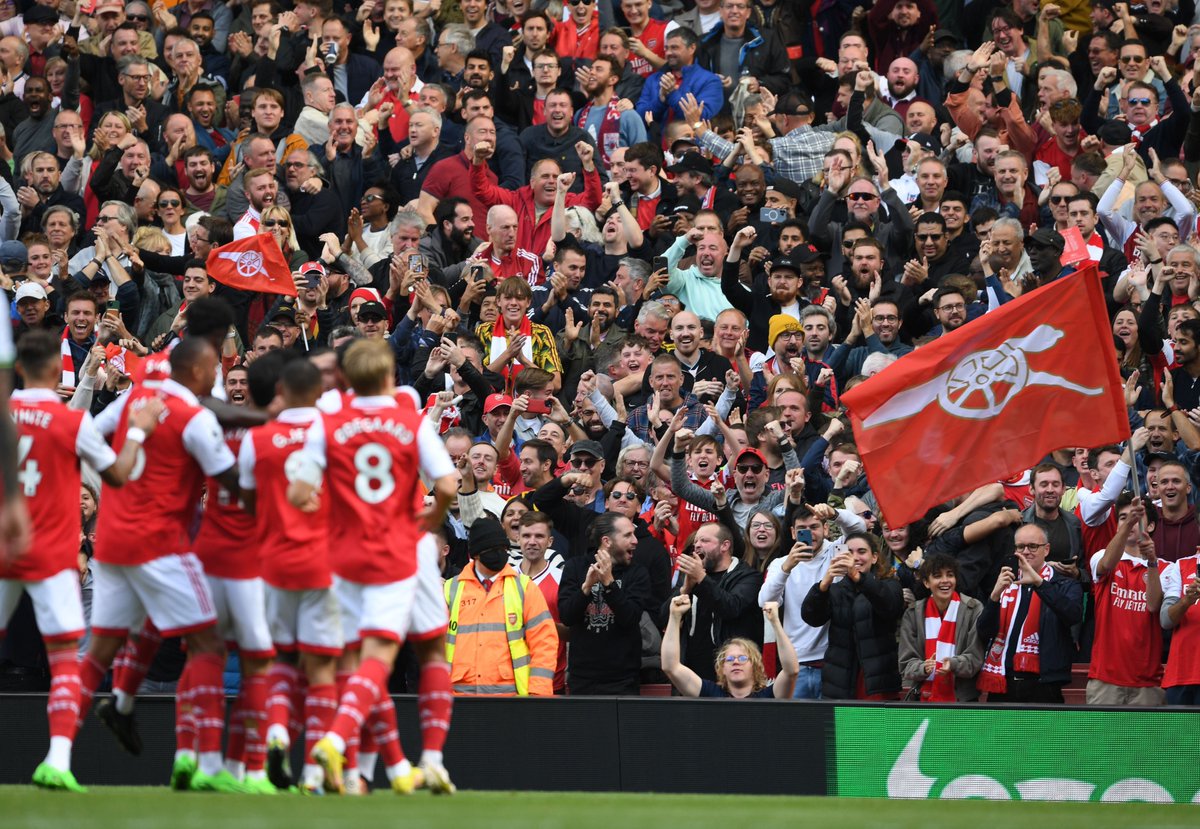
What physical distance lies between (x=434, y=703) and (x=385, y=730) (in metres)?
0.33

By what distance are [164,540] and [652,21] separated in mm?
13457

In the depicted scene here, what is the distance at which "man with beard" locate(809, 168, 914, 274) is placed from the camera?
1880 centimetres

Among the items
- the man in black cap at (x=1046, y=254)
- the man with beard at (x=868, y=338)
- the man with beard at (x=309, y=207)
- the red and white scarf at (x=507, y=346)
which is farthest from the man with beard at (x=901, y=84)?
the man with beard at (x=309, y=207)

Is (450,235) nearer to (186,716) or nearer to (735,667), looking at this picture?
(735,667)

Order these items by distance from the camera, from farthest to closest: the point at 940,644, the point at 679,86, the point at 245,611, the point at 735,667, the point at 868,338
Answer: the point at 679,86 < the point at 868,338 < the point at 735,667 < the point at 940,644 < the point at 245,611

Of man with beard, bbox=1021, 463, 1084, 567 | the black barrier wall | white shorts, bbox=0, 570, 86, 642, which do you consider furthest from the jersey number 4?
man with beard, bbox=1021, 463, 1084, 567

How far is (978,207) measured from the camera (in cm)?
1906

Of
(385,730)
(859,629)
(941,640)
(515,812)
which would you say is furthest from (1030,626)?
(515,812)

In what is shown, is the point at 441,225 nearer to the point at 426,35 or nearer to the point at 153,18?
the point at 426,35

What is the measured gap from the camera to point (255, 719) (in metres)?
11.1

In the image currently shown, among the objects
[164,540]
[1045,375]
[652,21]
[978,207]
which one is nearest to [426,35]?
[652,21]

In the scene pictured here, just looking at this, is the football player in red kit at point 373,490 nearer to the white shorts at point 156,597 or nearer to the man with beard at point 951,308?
the white shorts at point 156,597

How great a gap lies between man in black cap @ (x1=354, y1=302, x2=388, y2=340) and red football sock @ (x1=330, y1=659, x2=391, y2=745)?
7.63 metres

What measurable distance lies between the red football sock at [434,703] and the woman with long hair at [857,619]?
13.8 feet
